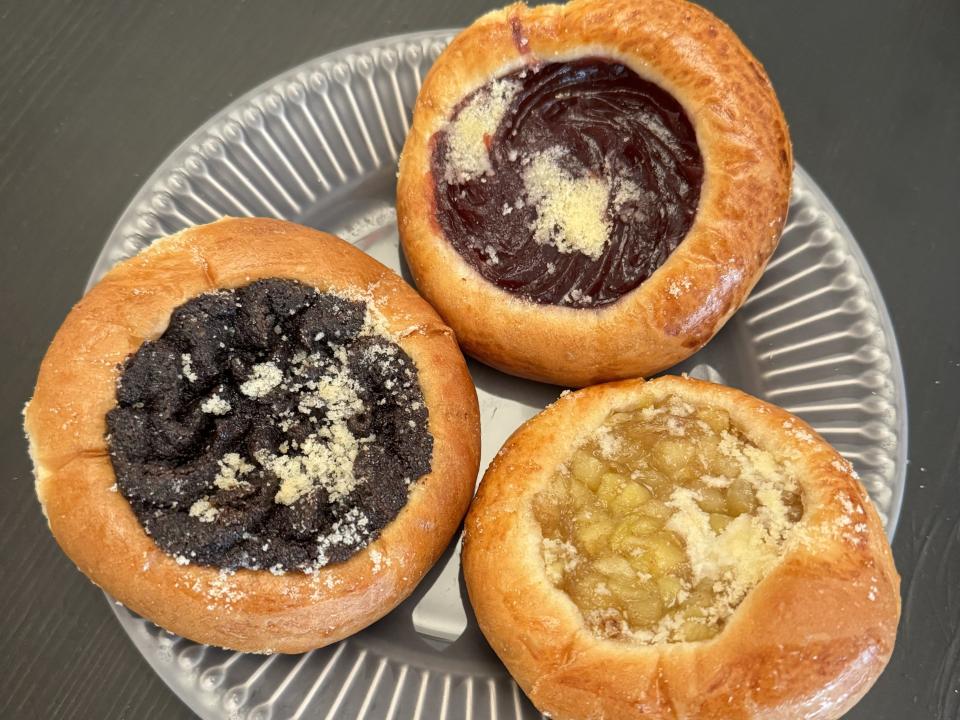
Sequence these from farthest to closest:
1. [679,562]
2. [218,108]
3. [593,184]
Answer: [218,108] < [593,184] < [679,562]

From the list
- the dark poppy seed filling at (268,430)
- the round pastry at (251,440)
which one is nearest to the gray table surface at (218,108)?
the round pastry at (251,440)

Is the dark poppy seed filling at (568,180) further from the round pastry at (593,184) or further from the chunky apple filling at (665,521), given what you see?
the chunky apple filling at (665,521)

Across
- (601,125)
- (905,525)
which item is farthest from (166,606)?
(905,525)

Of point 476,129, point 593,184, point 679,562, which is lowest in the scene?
point 679,562

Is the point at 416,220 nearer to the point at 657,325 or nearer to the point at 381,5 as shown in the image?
the point at 657,325

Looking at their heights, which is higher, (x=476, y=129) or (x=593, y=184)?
(x=476, y=129)

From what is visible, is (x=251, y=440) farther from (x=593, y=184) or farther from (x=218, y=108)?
(x=218, y=108)

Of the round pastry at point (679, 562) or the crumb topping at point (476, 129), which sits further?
the crumb topping at point (476, 129)

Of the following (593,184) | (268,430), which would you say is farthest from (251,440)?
(593,184)
